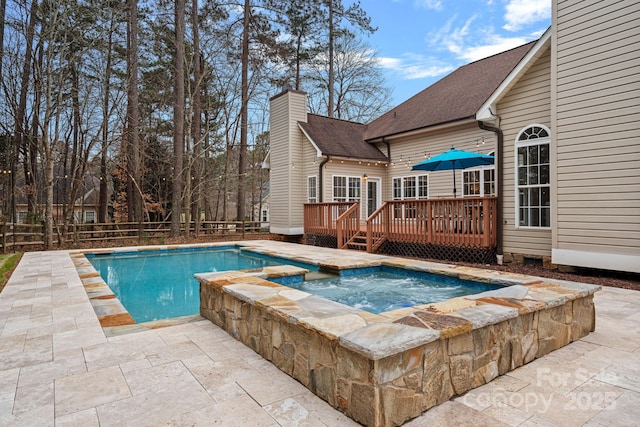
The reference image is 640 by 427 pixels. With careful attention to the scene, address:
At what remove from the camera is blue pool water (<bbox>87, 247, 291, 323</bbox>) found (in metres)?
5.11

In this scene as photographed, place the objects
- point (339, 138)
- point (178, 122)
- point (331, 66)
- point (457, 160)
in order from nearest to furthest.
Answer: point (457, 160) → point (339, 138) → point (178, 122) → point (331, 66)

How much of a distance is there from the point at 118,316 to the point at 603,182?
22.4ft

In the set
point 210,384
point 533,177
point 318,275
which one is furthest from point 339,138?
point 210,384

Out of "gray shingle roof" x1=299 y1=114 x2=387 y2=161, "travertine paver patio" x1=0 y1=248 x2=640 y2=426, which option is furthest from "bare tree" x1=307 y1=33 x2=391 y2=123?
"travertine paver patio" x1=0 y1=248 x2=640 y2=426

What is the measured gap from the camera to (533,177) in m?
6.85

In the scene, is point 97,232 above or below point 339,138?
below

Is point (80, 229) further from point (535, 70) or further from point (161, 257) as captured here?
point (535, 70)

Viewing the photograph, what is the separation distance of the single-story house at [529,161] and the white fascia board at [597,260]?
0.01 meters

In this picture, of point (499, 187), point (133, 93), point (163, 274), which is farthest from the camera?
point (133, 93)

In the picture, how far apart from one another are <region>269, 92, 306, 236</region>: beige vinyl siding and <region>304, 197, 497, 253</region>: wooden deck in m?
2.11

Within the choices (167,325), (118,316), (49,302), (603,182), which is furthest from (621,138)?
(49,302)

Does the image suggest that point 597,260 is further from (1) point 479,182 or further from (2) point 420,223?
(1) point 479,182

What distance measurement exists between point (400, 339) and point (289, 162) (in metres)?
10.9

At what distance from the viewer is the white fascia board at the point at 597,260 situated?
5.30 meters
